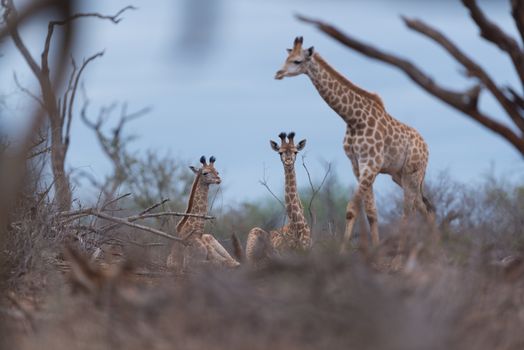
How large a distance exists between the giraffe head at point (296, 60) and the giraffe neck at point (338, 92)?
167 millimetres

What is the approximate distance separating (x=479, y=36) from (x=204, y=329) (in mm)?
3601

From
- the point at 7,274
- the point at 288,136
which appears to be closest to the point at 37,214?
the point at 7,274

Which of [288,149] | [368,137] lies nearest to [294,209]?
[288,149]

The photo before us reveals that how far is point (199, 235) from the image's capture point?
35.7 feet

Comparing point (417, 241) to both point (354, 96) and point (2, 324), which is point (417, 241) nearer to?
point (2, 324)

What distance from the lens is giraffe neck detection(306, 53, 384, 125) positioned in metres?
10.9

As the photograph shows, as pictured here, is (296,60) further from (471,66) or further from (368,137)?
(471,66)

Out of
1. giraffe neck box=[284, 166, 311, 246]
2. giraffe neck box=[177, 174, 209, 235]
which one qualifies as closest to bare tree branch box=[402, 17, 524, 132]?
giraffe neck box=[284, 166, 311, 246]

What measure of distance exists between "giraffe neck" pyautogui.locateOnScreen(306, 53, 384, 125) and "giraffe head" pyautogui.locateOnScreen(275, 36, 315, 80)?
167 millimetres

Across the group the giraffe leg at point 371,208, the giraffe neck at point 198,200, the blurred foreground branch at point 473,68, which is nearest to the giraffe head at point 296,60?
the giraffe leg at point 371,208

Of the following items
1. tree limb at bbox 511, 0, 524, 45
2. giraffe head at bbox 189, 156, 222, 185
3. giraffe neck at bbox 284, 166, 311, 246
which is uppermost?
tree limb at bbox 511, 0, 524, 45

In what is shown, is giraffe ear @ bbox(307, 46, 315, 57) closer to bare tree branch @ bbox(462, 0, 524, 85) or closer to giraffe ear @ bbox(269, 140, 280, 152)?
giraffe ear @ bbox(269, 140, 280, 152)

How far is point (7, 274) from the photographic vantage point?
23.5ft

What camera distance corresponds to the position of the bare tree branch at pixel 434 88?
6.22 metres
